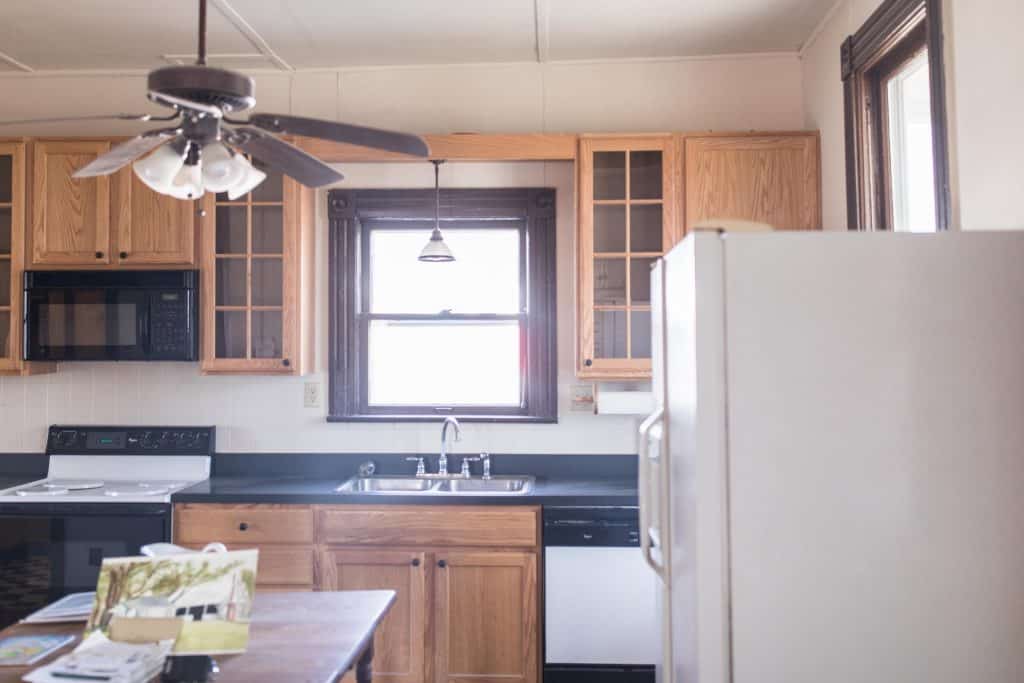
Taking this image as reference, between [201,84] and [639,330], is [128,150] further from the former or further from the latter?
[639,330]

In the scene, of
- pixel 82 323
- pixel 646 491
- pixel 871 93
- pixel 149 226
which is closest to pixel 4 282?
pixel 82 323

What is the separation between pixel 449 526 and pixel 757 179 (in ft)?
6.20

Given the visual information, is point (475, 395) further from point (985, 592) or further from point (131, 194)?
point (985, 592)

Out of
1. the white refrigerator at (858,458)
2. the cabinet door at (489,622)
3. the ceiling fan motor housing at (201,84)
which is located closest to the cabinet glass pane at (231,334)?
the cabinet door at (489,622)

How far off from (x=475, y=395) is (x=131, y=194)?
1.76 metres

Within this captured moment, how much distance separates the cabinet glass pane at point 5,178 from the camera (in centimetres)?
343

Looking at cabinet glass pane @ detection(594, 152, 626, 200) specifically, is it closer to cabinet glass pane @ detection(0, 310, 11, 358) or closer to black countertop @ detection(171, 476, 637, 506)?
black countertop @ detection(171, 476, 637, 506)

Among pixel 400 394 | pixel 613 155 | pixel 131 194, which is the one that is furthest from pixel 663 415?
pixel 131 194

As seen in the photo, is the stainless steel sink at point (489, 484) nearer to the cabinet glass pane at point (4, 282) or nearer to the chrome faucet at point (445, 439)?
the chrome faucet at point (445, 439)

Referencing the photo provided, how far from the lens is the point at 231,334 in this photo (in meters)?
3.39

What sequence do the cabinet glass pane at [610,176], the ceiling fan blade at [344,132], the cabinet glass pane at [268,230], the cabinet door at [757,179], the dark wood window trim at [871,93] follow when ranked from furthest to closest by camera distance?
1. the cabinet glass pane at [268,230]
2. the cabinet glass pane at [610,176]
3. the cabinet door at [757,179]
4. the dark wood window trim at [871,93]
5. the ceiling fan blade at [344,132]

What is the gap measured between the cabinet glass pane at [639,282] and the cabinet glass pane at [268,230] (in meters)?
1.53

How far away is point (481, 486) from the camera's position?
3477 mm

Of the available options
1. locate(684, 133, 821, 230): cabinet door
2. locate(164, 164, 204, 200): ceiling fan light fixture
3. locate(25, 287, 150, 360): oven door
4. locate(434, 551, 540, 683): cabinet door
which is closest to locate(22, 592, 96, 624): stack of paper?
locate(164, 164, 204, 200): ceiling fan light fixture
